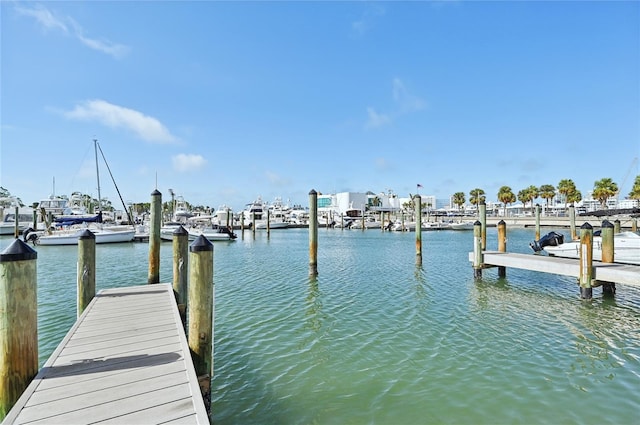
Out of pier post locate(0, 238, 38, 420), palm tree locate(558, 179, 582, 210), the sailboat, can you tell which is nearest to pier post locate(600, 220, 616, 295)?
pier post locate(0, 238, 38, 420)

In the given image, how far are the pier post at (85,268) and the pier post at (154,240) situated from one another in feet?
8.43

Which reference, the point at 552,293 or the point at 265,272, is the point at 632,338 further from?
the point at 265,272

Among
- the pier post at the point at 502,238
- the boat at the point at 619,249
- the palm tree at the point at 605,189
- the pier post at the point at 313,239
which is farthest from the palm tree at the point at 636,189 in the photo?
the pier post at the point at 313,239

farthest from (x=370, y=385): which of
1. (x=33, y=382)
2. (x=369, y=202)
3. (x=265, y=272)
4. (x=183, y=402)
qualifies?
(x=369, y=202)

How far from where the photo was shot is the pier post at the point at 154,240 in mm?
10312

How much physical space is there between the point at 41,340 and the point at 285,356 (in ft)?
18.8

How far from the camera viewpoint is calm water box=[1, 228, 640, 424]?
5.32 metres

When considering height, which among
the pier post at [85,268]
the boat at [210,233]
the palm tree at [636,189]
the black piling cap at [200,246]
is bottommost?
the boat at [210,233]

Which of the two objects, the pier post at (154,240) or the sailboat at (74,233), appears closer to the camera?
the pier post at (154,240)

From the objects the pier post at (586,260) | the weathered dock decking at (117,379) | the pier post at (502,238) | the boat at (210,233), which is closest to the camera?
the weathered dock decking at (117,379)

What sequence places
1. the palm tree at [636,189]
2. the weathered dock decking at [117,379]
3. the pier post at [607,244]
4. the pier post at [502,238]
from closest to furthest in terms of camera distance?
the weathered dock decking at [117,379] → the pier post at [607,244] → the pier post at [502,238] → the palm tree at [636,189]

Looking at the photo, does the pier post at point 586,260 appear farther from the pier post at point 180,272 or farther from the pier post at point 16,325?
the pier post at point 16,325

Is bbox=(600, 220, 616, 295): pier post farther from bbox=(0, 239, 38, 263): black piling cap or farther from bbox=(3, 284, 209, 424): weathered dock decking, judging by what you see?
bbox=(0, 239, 38, 263): black piling cap

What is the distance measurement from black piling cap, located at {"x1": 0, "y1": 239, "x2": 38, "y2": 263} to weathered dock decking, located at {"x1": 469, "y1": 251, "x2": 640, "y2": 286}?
13297mm
